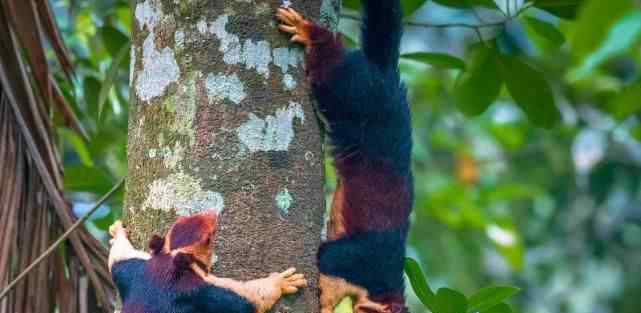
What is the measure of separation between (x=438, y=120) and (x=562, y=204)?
1.16m

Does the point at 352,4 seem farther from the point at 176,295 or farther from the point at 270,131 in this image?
the point at 176,295

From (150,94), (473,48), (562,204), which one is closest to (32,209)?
(150,94)

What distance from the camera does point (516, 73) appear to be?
2.31 metres

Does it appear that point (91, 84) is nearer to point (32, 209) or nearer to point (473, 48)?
point (32, 209)

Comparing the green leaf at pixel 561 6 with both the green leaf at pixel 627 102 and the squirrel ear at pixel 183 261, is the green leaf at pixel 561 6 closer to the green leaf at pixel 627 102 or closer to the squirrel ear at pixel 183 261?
the green leaf at pixel 627 102

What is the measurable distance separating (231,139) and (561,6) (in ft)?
3.40

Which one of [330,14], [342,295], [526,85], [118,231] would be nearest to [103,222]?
[118,231]

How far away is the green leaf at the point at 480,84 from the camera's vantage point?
2.34m

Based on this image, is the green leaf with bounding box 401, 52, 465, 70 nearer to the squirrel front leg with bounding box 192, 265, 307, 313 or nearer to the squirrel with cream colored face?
the squirrel with cream colored face

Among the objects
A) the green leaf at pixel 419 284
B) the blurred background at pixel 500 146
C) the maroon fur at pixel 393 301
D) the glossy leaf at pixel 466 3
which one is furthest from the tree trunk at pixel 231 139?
the glossy leaf at pixel 466 3

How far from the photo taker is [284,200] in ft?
5.21

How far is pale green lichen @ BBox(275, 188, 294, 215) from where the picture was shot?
1.58m

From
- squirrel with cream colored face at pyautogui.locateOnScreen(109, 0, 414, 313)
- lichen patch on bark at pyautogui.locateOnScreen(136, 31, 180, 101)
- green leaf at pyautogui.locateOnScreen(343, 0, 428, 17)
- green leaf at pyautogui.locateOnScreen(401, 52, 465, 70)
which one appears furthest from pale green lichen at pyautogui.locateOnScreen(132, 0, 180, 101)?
green leaf at pyautogui.locateOnScreen(401, 52, 465, 70)

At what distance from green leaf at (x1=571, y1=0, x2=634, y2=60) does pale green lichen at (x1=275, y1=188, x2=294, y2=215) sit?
85 cm
